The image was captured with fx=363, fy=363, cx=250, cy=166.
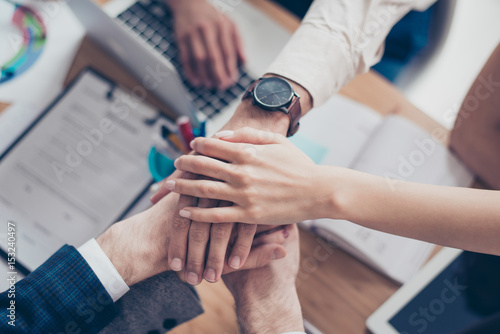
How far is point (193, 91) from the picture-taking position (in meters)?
1.13

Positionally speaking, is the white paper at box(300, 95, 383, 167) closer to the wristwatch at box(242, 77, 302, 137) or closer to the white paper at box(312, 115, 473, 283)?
the white paper at box(312, 115, 473, 283)

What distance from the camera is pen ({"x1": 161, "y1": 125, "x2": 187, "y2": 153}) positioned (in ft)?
3.22

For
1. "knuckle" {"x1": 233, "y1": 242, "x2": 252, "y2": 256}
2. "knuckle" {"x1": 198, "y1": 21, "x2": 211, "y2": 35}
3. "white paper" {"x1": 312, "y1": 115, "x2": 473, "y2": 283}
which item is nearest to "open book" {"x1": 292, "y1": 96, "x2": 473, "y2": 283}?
"white paper" {"x1": 312, "y1": 115, "x2": 473, "y2": 283}

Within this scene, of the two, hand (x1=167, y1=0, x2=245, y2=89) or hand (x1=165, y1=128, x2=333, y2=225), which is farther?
hand (x1=167, y1=0, x2=245, y2=89)

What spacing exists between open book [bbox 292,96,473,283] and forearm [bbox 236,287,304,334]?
216mm

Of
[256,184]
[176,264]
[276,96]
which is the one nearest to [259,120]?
[276,96]

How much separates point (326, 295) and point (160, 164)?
564 millimetres

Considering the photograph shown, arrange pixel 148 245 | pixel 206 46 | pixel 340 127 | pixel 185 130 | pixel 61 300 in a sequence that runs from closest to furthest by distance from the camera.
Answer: pixel 61 300 < pixel 148 245 < pixel 185 130 < pixel 340 127 < pixel 206 46

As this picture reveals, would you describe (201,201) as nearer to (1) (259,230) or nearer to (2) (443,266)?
(1) (259,230)

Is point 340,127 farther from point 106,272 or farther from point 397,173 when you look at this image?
point 106,272

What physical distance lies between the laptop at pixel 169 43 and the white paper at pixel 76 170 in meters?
0.12

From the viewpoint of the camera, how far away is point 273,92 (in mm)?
873

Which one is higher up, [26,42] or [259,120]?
[26,42]

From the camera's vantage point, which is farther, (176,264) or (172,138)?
(172,138)
